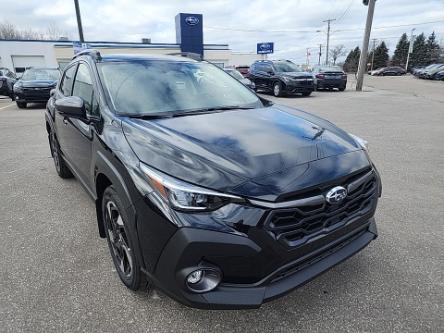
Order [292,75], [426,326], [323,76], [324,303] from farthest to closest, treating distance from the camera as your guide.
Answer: [323,76] < [292,75] < [324,303] < [426,326]

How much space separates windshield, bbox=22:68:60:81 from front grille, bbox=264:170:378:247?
564 inches

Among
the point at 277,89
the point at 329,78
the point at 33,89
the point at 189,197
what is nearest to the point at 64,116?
the point at 189,197

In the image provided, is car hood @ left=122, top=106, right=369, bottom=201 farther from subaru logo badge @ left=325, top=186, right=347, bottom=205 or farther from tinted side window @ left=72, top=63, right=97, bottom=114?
tinted side window @ left=72, top=63, right=97, bottom=114

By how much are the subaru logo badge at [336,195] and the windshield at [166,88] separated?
1.45 metres

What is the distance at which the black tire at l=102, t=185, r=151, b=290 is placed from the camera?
2213 mm

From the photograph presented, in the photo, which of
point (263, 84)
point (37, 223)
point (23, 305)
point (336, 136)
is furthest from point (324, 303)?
point (263, 84)

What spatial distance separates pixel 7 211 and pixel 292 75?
14.7 m

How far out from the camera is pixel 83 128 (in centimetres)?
304

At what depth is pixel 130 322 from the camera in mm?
2227

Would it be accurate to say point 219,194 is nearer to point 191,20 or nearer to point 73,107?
point 73,107

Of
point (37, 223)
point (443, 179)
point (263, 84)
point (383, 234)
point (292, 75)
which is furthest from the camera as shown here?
point (263, 84)

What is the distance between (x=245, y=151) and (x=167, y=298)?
1194 mm

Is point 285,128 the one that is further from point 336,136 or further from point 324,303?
point 324,303

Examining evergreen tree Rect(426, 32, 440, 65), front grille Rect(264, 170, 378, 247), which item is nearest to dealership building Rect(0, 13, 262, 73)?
front grille Rect(264, 170, 378, 247)
